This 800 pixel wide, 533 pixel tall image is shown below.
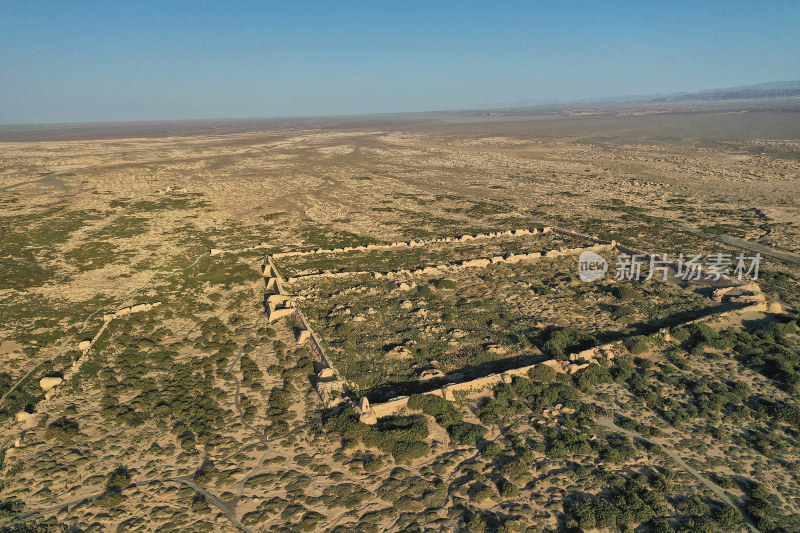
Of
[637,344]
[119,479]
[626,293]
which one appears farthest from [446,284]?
[119,479]

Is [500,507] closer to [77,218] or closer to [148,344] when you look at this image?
[148,344]

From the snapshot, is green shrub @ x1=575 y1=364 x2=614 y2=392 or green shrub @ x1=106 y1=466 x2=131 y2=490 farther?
green shrub @ x1=575 y1=364 x2=614 y2=392

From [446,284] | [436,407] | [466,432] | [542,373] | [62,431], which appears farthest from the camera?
[446,284]

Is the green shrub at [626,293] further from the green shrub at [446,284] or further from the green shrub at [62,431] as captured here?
the green shrub at [62,431]

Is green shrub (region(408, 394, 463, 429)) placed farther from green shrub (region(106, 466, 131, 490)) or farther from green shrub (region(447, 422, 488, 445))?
green shrub (region(106, 466, 131, 490))

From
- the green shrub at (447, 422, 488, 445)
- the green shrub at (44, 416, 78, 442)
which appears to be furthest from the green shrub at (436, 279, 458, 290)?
the green shrub at (44, 416, 78, 442)

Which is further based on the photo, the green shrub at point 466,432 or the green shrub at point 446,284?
the green shrub at point 446,284

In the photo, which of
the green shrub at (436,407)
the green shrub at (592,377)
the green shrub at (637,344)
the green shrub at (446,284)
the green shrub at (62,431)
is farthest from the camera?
the green shrub at (446,284)

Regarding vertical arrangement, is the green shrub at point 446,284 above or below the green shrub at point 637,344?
above

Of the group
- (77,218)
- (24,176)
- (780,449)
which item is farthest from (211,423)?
(24,176)

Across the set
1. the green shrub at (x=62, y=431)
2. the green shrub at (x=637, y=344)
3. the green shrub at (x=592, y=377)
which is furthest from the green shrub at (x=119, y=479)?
the green shrub at (x=637, y=344)

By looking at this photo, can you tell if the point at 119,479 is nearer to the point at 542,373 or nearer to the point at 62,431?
the point at 62,431
